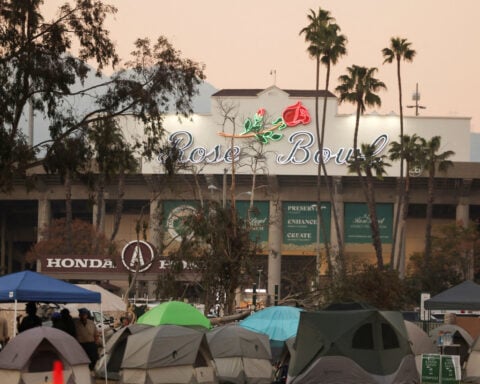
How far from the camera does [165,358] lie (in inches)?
930

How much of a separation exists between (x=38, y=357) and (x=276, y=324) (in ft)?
33.0

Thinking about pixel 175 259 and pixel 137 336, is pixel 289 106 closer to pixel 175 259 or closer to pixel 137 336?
pixel 175 259

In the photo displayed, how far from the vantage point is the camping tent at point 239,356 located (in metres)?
26.5

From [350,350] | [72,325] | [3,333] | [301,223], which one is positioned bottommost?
[3,333]

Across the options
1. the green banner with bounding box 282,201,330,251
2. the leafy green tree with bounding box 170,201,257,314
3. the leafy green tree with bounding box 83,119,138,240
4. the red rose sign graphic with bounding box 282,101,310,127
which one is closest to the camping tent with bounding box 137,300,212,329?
the leafy green tree with bounding box 83,119,138,240

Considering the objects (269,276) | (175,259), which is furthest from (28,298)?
(269,276)

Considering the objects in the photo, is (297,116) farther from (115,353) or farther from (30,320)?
(30,320)

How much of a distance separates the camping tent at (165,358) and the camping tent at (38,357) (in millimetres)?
1457

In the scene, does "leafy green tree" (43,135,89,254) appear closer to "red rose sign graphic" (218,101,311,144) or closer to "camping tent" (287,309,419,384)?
"camping tent" (287,309,419,384)

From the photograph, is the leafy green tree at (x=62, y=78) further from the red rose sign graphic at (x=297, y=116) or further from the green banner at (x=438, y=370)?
the red rose sign graphic at (x=297, y=116)

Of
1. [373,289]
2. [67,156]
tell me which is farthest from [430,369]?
[373,289]

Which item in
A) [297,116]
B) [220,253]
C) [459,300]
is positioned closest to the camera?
[459,300]

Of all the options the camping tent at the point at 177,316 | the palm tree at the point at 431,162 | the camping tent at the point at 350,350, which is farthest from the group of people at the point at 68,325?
the palm tree at the point at 431,162

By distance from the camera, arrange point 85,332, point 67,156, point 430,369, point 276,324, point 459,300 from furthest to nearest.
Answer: point 459,300, point 67,156, point 276,324, point 85,332, point 430,369
